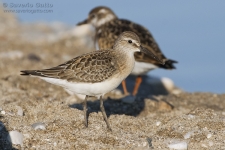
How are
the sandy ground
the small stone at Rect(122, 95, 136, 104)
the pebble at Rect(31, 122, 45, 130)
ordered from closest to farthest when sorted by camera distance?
the sandy ground, the pebble at Rect(31, 122, 45, 130), the small stone at Rect(122, 95, 136, 104)

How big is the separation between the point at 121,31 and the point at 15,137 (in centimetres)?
518

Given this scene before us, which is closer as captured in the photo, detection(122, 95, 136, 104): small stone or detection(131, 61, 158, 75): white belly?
detection(122, 95, 136, 104): small stone

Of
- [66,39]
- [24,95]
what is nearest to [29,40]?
[66,39]

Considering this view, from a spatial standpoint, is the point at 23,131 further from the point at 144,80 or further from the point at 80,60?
the point at 144,80

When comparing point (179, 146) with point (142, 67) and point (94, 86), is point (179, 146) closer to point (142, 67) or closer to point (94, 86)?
point (94, 86)

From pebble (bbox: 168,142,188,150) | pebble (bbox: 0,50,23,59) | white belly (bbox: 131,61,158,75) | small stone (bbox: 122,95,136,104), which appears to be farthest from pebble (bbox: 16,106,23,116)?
pebble (bbox: 0,50,23,59)

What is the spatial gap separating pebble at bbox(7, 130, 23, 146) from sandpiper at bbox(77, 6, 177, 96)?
4327 mm

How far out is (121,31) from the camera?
37.6ft

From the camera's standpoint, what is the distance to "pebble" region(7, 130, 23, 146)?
6777mm

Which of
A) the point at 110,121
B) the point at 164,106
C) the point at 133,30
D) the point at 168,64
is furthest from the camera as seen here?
the point at 133,30

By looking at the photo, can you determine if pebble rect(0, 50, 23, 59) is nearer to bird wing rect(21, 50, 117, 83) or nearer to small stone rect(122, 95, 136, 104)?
small stone rect(122, 95, 136, 104)

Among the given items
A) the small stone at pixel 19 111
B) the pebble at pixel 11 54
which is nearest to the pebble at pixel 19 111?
the small stone at pixel 19 111

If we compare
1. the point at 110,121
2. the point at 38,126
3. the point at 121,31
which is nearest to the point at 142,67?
the point at 121,31

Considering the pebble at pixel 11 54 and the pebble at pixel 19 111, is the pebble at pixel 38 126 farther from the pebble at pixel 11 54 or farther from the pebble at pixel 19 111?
the pebble at pixel 11 54
